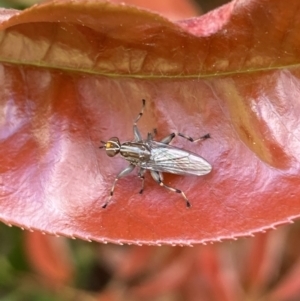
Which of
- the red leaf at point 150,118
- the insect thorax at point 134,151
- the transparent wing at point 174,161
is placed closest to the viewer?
the red leaf at point 150,118

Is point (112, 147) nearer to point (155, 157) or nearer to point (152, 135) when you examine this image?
point (152, 135)

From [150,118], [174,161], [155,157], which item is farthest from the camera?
[155,157]

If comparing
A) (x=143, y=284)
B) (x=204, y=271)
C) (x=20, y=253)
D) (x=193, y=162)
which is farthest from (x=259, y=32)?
(x=20, y=253)

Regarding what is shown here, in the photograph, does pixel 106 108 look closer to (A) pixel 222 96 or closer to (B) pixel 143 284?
(A) pixel 222 96

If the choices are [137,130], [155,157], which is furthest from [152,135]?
[155,157]

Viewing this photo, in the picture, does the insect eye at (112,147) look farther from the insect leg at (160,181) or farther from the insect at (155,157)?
the insect leg at (160,181)

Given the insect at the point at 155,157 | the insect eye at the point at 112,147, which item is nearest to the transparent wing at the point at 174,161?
the insect at the point at 155,157

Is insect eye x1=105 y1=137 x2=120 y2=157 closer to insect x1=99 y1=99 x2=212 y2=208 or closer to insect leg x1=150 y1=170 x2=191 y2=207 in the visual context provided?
insect x1=99 y1=99 x2=212 y2=208
